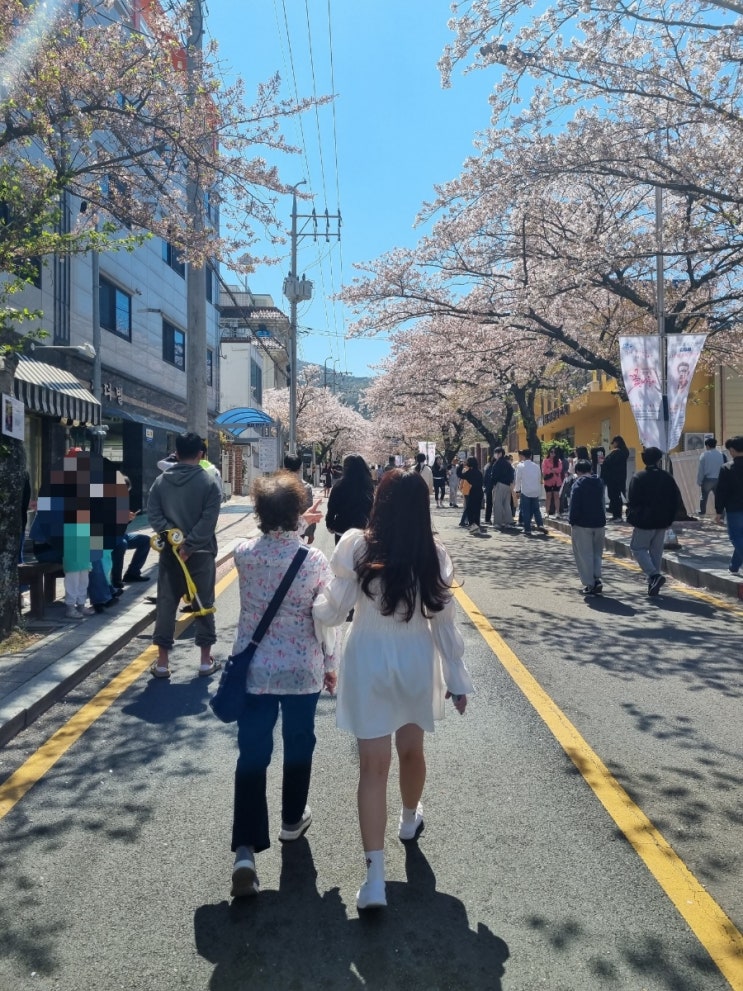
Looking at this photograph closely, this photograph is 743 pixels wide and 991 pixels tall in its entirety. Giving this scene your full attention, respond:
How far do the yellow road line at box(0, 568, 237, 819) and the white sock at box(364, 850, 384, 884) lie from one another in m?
2.03

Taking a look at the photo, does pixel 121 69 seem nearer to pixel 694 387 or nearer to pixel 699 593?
pixel 699 593

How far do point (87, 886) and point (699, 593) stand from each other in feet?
29.9

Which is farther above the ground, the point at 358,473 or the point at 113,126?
the point at 113,126

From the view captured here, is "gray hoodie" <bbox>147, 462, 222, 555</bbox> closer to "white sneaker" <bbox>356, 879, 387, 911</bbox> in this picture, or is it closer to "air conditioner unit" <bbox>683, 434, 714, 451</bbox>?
"white sneaker" <bbox>356, 879, 387, 911</bbox>

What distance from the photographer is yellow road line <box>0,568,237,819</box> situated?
174 inches

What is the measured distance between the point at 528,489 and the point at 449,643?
611 inches

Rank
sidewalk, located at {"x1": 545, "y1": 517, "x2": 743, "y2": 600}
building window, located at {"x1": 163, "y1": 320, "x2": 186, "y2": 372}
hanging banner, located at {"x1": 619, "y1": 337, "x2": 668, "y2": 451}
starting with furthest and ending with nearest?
building window, located at {"x1": 163, "y1": 320, "x2": 186, "y2": 372}, hanging banner, located at {"x1": 619, "y1": 337, "x2": 668, "y2": 451}, sidewalk, located at {"x1": 545, "y1": 517, "x2": 743, "y2": 600}

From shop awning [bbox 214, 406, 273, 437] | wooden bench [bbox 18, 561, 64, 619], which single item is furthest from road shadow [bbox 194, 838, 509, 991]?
shop awning [bbox 214, 406, 273, 437]

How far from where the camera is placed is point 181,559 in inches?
254

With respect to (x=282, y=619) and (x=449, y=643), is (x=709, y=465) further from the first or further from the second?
(x=282, y=619)

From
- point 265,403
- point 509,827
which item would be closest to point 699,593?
point 509,827

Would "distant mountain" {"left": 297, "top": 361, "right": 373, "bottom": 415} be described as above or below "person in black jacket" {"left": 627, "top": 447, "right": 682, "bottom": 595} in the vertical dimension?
above

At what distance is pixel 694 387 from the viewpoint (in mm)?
31297

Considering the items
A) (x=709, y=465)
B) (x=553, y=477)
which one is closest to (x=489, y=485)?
(x=553, y=477)
